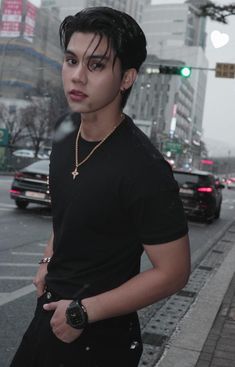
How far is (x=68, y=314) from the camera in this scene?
1.65m

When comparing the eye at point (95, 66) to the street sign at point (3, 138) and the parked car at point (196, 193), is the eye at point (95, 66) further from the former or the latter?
the street sign at point (3, 138)

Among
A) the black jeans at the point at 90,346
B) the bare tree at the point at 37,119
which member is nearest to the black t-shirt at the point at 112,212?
the black jeans at the point at 90,346

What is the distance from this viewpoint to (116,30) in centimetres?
170

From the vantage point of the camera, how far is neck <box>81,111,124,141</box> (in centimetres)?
180

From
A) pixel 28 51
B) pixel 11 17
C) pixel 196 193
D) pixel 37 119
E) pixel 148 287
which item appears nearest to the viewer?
pixel 148 287

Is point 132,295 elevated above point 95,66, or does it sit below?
below

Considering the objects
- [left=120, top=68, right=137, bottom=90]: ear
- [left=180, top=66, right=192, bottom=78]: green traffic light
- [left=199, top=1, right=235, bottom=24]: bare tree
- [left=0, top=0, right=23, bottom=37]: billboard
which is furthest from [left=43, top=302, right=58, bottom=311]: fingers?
[left=0, top=0, right=23, bottom=37]: billboard

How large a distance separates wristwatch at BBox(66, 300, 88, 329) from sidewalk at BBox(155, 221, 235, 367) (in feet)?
8.84

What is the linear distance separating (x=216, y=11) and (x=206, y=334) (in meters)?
9.22

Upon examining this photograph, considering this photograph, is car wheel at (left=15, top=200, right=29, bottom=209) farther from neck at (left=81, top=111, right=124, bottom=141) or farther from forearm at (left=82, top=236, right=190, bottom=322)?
forearm at (left=82, top=236, right=190, bottom=322)

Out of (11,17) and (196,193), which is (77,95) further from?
(11,17)

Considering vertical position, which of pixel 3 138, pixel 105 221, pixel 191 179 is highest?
pixel 105 221

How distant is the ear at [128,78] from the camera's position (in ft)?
5.84

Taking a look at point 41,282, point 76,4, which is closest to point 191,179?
point 41,282
